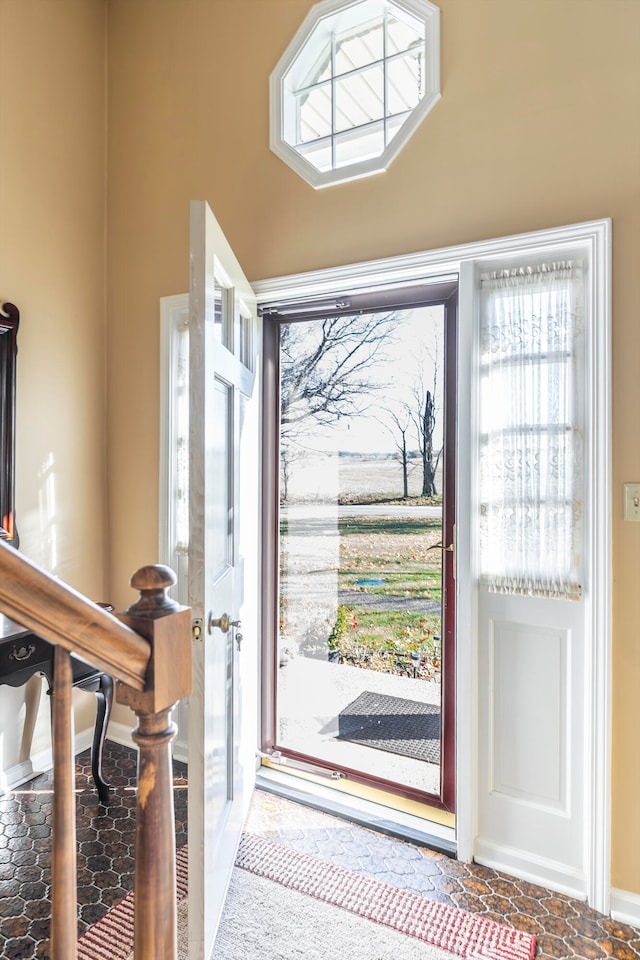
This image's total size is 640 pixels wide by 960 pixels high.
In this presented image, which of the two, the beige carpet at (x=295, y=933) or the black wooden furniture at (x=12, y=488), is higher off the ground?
the black wooden furniture at (x=12, y=488)

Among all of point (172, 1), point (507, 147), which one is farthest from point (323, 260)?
point (172, 1)

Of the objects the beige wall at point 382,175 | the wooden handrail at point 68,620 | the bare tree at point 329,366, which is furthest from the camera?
the bare tree at point 329,366

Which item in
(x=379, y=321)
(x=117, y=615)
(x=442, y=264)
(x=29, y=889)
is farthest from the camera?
(x=379, y=321)

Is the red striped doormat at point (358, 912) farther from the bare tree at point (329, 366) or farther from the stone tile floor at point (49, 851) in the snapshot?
the bare tree at point (329, 366)

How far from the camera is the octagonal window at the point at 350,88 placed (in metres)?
2.12

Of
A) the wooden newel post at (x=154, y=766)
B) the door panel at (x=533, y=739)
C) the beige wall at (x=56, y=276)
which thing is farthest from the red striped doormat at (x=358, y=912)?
the wooden newel post at (x=154, y=766)

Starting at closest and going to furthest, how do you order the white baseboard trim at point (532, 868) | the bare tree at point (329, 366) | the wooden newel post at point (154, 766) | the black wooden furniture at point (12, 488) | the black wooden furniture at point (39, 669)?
the wooden newel post at point (154, 766)
the white baseboard trim at point (532, 868)
the black wooden furniture at point (39, 669)
the black wooden furniture at point (12, 488)
the bare tree at point (329, 366)

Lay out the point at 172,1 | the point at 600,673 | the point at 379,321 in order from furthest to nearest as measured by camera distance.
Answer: the point at 172,1, the point at 379,321, the point at 600,673

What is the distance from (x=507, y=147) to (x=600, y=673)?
5.55 ft

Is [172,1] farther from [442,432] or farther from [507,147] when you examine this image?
[442,432]

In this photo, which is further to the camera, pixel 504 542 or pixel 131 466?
pixel 131 466

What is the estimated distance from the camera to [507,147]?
1.92m

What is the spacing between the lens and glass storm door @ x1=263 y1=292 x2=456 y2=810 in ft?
7.64

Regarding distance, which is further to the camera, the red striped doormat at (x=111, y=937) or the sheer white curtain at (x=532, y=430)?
the sheer white curtain at (x=532, y=430)
